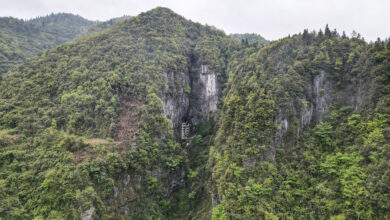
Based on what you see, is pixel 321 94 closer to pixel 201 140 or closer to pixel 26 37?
pixel 201 140

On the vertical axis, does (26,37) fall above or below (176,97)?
above

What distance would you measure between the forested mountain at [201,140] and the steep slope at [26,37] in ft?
68.3

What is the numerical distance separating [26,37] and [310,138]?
98656 mm

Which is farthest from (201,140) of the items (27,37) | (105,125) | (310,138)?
(27,37)

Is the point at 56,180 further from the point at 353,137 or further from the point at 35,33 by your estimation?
the point at 35,33

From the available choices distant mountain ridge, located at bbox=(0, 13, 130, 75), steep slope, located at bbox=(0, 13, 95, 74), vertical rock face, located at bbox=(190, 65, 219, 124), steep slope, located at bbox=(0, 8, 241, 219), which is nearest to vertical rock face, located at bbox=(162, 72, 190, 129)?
steep slope, located at bbox=(0, 8, 241, 219)

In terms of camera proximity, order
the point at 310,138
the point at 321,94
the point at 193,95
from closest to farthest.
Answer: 1. the point at 310,138
2. the point at 321,94
3. the point at 193,95

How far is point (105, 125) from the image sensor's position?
3600 centimetres

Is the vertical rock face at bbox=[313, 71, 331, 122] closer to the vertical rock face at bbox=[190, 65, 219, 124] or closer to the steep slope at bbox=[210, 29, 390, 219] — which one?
the steep slope at bbox=[210, 29, 390, 219]

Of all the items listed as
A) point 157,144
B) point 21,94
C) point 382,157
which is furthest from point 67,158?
point 382,157

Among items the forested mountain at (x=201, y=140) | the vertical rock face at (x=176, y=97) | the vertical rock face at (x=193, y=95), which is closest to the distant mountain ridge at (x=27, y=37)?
the forested mountain at (x=201, y=140)

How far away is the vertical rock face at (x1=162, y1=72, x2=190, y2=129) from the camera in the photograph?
47.5 metres

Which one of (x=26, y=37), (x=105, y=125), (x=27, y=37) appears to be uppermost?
(x=27, y=37)

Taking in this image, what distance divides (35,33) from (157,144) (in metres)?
87.9
